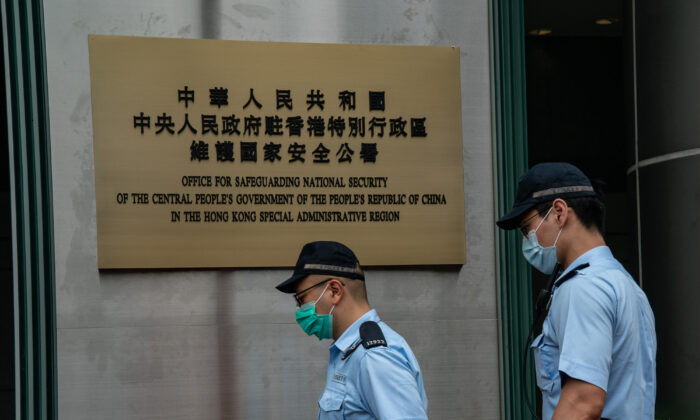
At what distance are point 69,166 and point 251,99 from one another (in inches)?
40.1

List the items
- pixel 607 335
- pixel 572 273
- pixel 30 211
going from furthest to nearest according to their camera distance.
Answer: pixel 30 211, pixel 572 273, pixel 607 335

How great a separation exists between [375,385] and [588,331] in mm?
661

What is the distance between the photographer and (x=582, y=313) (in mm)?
2369

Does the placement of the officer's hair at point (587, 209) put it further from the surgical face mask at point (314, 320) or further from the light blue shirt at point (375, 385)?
the surgical face mask at point (314, 320)

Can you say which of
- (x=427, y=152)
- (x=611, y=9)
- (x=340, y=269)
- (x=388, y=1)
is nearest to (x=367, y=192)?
(x=427, y=152)

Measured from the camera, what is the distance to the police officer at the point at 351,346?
2598mm

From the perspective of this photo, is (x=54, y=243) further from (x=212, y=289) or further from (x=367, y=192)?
(x=367, y=192)

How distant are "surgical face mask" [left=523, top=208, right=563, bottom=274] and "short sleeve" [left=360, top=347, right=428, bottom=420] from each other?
0.53 meters

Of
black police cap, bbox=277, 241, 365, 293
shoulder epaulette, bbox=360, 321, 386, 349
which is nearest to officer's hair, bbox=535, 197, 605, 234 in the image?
shoulder epaulette, bbox=360, 321, 386, 349

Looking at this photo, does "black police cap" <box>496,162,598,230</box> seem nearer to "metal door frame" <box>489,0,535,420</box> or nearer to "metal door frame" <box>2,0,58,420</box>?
"metal door frame" <box>489,0,535,420</box>

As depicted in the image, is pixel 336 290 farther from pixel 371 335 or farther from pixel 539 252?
pixel 539 252

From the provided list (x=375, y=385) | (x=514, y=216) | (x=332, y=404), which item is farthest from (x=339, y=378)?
(x=514, y=216)

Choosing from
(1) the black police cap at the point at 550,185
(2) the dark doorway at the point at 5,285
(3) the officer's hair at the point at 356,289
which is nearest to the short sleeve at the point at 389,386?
(3) the officer's hair at the point at 356,289

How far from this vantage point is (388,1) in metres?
4.87
